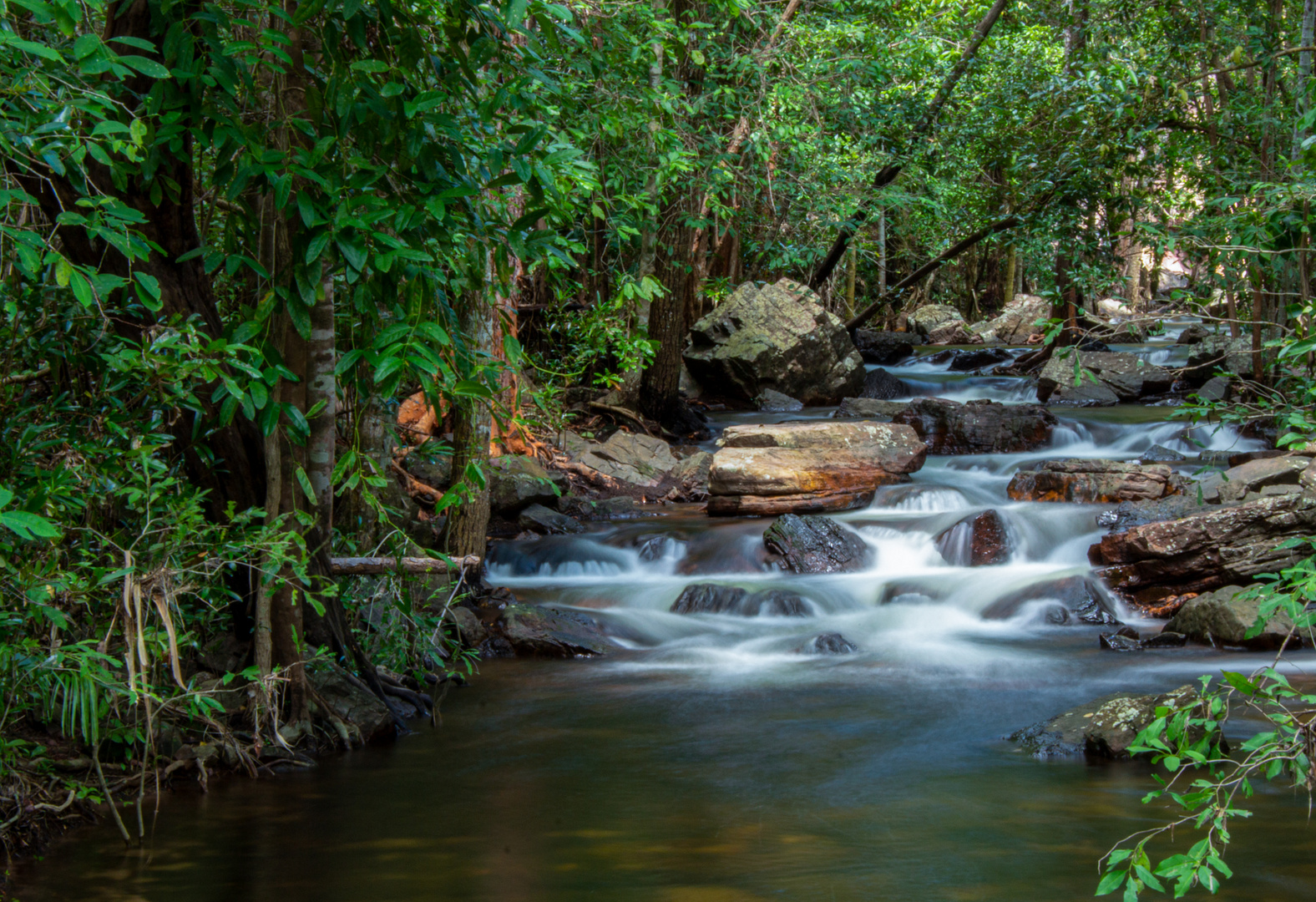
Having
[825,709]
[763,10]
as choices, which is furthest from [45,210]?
[763,10]

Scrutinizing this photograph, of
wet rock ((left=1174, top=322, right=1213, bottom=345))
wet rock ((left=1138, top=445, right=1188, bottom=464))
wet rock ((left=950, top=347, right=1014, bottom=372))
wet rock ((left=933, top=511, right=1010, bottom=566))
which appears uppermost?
wet rock ((left=1174, top=322, right=1213, bottom=345))

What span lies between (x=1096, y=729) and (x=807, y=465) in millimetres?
6315

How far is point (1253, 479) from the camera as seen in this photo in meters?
9.98

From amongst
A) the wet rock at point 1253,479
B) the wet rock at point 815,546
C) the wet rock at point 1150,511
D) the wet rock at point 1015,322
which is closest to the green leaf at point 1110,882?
the wet rock at point 815,546

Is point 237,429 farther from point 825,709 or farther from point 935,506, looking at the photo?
point 935,506

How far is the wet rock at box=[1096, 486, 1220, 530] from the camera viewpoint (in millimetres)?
9438

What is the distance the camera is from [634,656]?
795 cm

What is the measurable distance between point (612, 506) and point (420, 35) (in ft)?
26.1

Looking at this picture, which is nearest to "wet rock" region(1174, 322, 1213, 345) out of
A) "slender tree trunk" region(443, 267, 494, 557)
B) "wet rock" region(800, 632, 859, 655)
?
"wet rock" region(800, 632, 859, 655)

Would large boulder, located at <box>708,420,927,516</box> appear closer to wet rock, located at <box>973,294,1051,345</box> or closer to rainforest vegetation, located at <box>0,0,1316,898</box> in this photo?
rainforest vegetation, located at <box>0,0,1316,898</box>

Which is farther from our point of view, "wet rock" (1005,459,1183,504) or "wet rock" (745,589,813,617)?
"wet rock" (1005,459,1183,504)

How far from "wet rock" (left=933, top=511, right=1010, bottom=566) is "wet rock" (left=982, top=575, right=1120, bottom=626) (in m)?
0.92

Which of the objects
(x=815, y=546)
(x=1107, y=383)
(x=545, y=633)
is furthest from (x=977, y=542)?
(x=1107, y=383)

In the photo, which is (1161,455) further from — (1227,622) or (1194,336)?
(1194,336)
